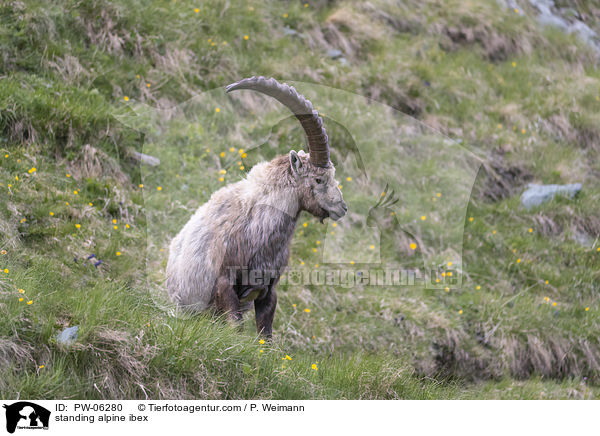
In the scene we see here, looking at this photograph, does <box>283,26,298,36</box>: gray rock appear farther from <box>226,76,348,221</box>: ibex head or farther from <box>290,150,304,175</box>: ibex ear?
<box>290,150,304,175</box>: ibex ear

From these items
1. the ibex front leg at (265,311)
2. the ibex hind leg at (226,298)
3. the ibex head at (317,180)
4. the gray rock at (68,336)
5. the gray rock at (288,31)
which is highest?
the ibex head at (317,180)

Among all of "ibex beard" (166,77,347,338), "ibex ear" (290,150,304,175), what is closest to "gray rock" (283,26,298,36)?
"ibex beard" (166,77,347,338)

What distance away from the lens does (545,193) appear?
11812mm

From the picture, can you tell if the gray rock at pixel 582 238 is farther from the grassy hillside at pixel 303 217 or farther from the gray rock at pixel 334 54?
the gray rock at pixel 334 54

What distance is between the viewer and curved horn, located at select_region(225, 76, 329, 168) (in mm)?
5676

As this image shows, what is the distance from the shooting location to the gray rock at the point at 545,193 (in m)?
11.7

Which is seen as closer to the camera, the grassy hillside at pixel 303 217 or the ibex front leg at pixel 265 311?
the grassy hillside at pixel 303 217

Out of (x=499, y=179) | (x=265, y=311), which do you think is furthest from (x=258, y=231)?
(x=499, y=179)

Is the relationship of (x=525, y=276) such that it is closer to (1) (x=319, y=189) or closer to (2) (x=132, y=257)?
(1) (x=319, y=189)

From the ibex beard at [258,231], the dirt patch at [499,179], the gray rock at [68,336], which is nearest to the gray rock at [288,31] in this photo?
the dirt patch at [499,179]

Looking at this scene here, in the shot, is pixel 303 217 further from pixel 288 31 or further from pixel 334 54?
pixel 288 31

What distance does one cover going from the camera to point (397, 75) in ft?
42.4

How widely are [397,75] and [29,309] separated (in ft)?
30.7
